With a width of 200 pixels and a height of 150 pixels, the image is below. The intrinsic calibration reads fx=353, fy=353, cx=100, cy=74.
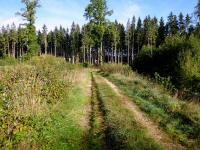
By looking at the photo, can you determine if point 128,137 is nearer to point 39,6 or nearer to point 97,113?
point 97,113

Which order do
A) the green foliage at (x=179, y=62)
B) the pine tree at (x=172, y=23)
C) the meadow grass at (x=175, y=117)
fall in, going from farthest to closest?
the pine tree at (x=172, y=23), the green foliage at (x=179, y=62), the meadow grass at (x=175, y=117)

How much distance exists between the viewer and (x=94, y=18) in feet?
208

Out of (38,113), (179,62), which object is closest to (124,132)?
(38,113)

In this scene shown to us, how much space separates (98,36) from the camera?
6469 cm

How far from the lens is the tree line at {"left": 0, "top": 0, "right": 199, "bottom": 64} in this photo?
63.2 m

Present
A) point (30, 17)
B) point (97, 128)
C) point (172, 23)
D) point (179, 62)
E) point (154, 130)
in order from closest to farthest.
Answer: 1. point (154, 130)
2. point (97, 128)
3. point (179, 62)
4. point (30, 17)
5. point (172, 23)

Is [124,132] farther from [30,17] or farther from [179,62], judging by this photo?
[30,17]

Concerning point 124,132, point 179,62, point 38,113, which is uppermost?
point 179,62

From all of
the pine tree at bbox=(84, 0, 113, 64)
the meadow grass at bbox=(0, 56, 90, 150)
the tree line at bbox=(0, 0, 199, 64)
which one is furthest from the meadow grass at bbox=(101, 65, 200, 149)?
the pine tree at bbox=(84, 0, 113, 64)

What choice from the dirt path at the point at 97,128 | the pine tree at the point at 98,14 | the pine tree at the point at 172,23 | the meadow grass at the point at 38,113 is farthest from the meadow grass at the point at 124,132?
the pine tree at the point at 172,23

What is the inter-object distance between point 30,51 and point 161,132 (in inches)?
2241

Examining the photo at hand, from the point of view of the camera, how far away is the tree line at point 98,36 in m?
63.2

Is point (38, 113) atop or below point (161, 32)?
below

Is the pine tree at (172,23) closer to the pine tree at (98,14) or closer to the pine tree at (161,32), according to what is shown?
the pine tree at (161,32)
